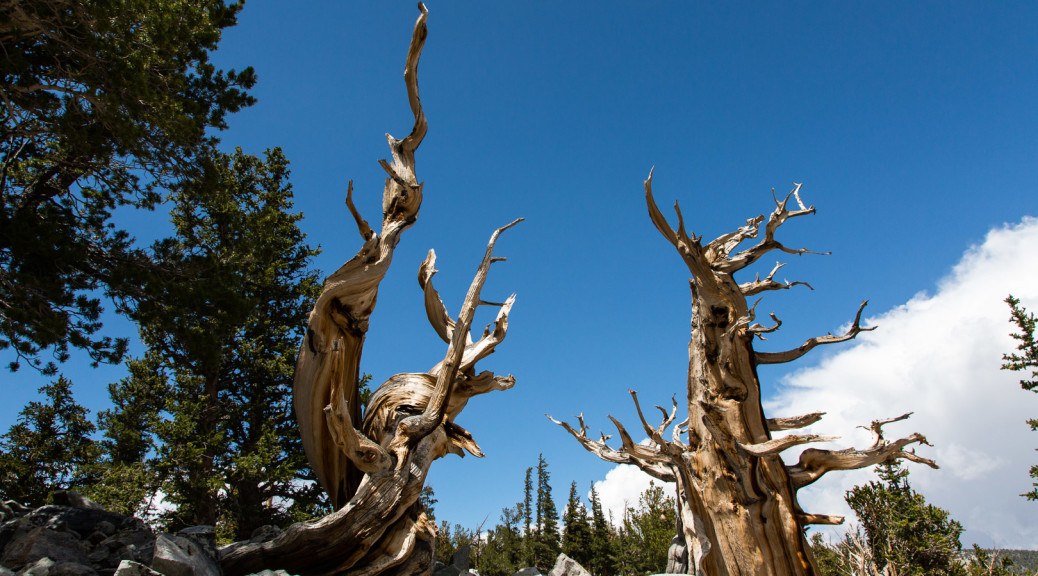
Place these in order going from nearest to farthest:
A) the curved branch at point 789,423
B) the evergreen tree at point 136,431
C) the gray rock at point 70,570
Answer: the gray rock at point 70,570 → the curved branch at point 789,423 → the evergreen tree at point 136,431

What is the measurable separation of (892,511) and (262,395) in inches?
616

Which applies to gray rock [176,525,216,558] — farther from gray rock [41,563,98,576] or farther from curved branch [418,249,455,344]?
curved branch [418,249,455,344]

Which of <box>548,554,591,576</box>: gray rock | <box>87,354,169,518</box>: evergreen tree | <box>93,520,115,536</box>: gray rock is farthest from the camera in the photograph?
<box>87,354,169,518</box>: evergreen tree

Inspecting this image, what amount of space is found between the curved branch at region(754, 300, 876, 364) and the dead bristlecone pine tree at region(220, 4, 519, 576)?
3123mm

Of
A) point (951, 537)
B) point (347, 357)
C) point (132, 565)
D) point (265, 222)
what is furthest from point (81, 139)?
point (951, 537)

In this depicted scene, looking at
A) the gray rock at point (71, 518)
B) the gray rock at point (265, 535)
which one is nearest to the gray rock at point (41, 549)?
the gray rock at point (71, 518)

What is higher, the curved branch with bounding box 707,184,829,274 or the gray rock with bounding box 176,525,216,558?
the curved branch with bounding box 707,184,829,274

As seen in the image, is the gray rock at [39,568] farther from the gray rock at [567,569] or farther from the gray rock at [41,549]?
the gray rock at [567,569]

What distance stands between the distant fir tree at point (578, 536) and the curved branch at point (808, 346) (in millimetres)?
22222

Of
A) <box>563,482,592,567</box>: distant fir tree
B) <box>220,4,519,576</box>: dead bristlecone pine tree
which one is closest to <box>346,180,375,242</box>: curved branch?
<box>220,4,519,576</box>: dead bristlecone pine tree

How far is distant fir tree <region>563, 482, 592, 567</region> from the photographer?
26359 mm

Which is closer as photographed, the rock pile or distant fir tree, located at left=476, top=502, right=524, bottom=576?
Answer: the rock pile

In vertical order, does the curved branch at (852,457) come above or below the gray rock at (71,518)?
above

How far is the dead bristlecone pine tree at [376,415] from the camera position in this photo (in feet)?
15.4
